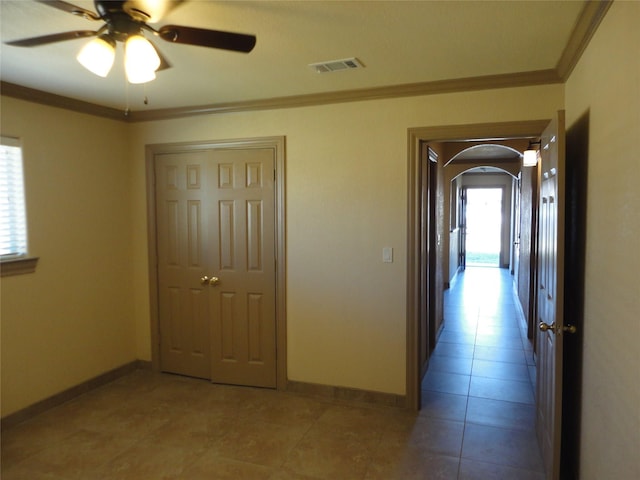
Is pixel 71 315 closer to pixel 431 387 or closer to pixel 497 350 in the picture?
pixel 431 387

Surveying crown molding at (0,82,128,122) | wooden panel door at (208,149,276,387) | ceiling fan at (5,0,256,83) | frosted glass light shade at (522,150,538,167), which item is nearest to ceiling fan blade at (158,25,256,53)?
ceiling fan at (5,0,256,83)

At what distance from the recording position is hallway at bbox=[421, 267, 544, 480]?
2795mm

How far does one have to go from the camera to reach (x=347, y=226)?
140 inches

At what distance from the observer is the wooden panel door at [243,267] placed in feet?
12.5

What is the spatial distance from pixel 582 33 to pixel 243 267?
2844 mm

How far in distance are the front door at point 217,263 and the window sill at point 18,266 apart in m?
1.08

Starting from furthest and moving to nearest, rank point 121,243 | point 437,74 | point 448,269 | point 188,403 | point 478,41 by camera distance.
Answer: point 448,269 < point 121,243 < point 188,403 < point 437,74 < point 478,41

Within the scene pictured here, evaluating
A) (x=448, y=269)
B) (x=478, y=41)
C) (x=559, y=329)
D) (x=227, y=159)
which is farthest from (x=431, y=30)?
(x=448, y=269)

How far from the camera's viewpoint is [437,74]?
300 cm

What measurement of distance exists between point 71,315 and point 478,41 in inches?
140

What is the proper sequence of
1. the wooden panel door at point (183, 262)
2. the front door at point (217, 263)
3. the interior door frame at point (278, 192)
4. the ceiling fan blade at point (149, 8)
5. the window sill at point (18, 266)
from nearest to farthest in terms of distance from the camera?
the ceiling fan blade at point (149, 8) → the window sill at point (18, 266) → the interior door frame at point (278, 192) → the front door at point (217, 263) → the wooden panel door at point (183, 262)

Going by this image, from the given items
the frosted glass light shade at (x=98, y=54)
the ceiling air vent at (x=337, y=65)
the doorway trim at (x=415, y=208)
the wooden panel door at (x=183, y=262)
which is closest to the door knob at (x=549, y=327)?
the doorway trim at (x=415, y=208)

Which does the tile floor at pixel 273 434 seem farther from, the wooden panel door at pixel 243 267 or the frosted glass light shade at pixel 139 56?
the frosted glass light shade at pixel 139 56

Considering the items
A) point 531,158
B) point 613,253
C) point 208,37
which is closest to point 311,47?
point 208,37
